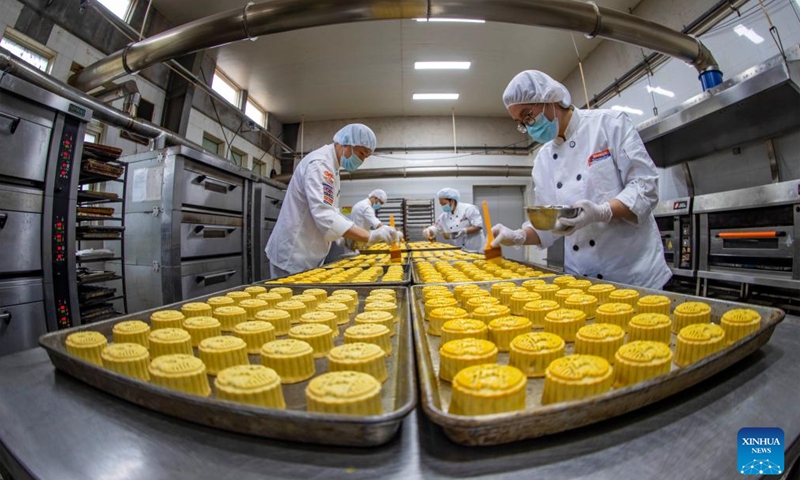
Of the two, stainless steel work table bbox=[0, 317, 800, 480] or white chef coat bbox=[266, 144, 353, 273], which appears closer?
stainless steel work table bbox=[0, 317, 800, 480]

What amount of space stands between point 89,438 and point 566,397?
683 millimetres

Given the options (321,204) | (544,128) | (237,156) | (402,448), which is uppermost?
(237,156)

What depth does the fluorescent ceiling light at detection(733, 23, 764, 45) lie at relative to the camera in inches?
113

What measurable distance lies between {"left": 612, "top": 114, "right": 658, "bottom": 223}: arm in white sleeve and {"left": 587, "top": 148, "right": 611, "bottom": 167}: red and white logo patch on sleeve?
0.05 m

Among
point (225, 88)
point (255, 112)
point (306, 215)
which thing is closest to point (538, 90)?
point (306, 215)

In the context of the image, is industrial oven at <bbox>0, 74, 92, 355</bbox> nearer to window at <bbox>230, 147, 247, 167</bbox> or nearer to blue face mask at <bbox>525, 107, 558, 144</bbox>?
blue face mask at <bbox>525, 107, 558, 144</bbox>

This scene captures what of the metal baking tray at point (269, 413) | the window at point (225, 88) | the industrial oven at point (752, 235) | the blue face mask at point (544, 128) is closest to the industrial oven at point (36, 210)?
the metal baking tray at point (269, 413)

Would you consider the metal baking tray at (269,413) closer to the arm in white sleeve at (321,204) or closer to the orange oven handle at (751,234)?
the arm in white sleeve at (321,204)

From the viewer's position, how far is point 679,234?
292 centimetres

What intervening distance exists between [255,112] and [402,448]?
7.42m

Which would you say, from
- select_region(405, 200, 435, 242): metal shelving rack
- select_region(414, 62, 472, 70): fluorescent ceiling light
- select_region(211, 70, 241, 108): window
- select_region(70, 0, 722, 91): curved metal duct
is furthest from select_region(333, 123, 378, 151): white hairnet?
select_region(405, 200, 435, 242): metal shelving rack

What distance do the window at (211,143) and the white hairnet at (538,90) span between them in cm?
495

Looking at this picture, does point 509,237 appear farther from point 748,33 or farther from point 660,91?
point 660,91

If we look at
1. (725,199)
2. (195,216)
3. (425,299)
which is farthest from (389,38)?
(425,299)
